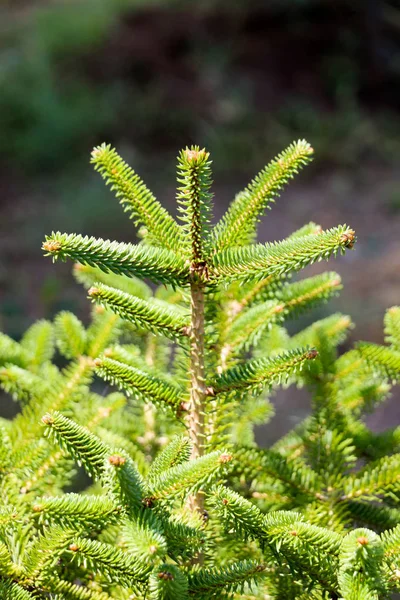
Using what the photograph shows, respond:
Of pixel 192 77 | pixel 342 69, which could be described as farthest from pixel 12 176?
pixel 342 69

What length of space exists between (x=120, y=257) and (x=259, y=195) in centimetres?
19

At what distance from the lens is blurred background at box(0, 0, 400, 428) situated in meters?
4.84

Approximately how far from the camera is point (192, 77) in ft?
20.0

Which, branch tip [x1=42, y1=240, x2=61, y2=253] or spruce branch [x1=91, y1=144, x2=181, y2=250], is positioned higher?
spruce branch [x1=91, y1=144, x2=181, y2=250]

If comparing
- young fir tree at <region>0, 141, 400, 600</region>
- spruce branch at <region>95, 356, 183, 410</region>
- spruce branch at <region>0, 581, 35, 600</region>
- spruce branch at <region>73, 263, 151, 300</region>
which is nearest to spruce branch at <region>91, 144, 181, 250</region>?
young fir tree at <region>0, 141, 400, 600</region>

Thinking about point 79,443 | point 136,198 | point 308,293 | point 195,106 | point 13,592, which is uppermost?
point 195,106

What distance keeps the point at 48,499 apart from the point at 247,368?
0.75 ft

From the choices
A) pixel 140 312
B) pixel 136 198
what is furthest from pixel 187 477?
pixel 136 198

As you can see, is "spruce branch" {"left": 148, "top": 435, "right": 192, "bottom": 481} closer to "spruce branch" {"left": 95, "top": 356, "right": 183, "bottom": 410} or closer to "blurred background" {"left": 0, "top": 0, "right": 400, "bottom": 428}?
"spruce branch" {"left": 95, "top": 356, "right": 183, "bottom": 410}

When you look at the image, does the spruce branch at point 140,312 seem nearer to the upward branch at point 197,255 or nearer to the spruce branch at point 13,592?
the upward branch at point 197,255

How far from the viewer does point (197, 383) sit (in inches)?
27.0

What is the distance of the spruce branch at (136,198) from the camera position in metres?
0.66

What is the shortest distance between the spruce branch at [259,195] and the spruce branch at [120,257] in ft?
0.19

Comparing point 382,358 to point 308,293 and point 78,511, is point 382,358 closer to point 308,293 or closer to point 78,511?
point 308,293
